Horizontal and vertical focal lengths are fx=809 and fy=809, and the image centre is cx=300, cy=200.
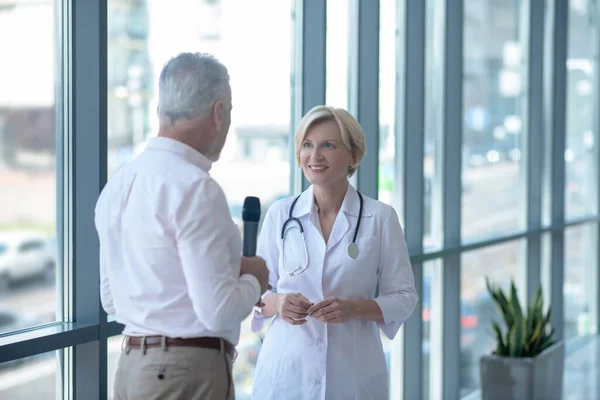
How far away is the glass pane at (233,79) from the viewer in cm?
284

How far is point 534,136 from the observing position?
6.68 metres

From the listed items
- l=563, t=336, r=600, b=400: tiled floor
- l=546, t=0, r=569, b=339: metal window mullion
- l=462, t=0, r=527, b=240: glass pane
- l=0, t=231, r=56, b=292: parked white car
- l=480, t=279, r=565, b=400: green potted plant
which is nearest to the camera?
l=0, t=231, r=56, b=292: parked white car

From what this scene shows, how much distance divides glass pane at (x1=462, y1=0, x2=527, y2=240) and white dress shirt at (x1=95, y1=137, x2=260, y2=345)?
13.1 feet

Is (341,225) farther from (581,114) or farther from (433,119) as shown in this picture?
(581,114)

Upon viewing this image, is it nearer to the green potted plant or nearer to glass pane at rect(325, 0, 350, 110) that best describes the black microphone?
glass pane at rect(325, 0, 350, 110)

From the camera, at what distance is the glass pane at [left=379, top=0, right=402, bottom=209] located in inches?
178

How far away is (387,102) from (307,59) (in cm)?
89

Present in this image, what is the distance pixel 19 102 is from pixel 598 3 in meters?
7.65

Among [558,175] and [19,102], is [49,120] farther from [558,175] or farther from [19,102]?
[558,175]

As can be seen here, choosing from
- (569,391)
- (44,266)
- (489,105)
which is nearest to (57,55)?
(44,266)

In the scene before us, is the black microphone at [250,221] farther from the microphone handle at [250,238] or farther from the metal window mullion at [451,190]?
the metal window mullion at [451,190]

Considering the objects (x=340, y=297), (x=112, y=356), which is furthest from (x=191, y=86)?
(x=112, y=356)

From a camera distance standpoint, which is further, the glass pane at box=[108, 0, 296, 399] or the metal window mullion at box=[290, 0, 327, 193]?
the metal window mullion at box=[290, 0, 327, 193]

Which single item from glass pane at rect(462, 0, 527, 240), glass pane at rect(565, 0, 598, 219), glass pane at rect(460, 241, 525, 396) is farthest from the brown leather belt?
glass pane at rect(565, 0, 598, 219)
